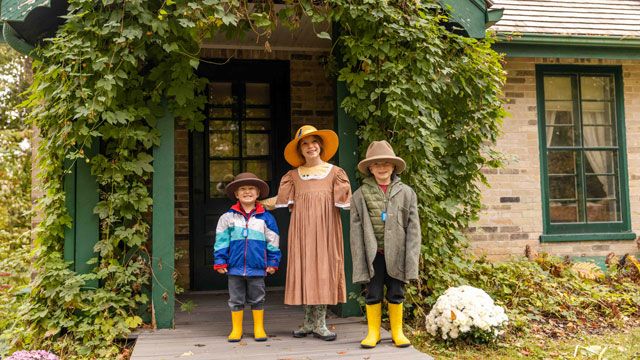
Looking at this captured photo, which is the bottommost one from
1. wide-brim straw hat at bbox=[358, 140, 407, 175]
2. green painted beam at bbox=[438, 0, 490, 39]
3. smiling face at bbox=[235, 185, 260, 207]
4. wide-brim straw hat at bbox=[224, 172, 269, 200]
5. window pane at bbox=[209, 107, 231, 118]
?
smiling face at bbox=[235, 185, 260, 207]

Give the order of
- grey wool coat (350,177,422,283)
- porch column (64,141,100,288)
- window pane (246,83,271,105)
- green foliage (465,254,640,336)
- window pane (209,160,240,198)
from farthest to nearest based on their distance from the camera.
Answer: window pane (246,83,271,105), window pane (209,160,240,198), green foliage (465,254,640,336), porch column (64,141,100,288), grey wool coat (350,177,422,283)

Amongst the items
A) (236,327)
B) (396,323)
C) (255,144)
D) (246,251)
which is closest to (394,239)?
(396,323)

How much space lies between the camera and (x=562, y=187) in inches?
287

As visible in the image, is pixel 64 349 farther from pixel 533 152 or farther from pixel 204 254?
pixel 533 152

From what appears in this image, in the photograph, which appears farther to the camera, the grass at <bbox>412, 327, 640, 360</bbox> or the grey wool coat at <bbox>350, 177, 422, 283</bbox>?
the grass at <bbox>412, 327, 640, 360</bbox>

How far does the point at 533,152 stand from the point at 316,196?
381 centimetres

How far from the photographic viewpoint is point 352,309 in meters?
5.13

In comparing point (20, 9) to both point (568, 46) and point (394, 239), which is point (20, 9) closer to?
point (394, 239)

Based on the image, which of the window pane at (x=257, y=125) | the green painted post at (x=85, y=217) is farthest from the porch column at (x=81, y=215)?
the window pane at (x=257, y=125)

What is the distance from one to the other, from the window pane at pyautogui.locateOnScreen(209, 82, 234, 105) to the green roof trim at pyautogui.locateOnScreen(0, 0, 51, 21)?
8.69ft

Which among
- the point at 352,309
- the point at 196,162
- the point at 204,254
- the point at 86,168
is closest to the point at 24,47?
the point at 86,168

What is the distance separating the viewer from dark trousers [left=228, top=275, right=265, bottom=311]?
4.38m

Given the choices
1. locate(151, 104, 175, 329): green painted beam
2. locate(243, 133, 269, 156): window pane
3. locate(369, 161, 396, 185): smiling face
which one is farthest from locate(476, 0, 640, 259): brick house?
locate(151, 104, 175, 329): green painted beam

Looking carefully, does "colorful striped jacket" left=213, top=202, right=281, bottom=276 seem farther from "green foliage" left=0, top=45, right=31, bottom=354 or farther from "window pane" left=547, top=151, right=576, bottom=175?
"window pane" left=547, top=151, right=576, bottom=175
